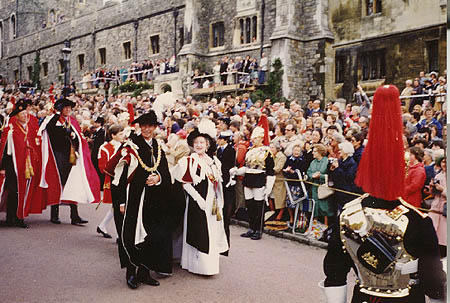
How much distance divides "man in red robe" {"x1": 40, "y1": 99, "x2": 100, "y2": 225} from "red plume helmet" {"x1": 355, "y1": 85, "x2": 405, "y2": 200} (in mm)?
4836

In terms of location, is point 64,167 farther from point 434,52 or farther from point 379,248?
point 434,52

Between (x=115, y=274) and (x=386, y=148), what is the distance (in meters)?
3.22

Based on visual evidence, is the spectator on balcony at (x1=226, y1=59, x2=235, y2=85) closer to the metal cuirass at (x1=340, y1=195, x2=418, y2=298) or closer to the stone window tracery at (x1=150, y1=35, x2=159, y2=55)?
the stone window tracery at (x1=150, y1=35, x2=159, y2=55)

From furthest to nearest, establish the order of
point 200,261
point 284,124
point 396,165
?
point 284,124 < point 200,261 < point 396,165

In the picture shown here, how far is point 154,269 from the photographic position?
430 cm

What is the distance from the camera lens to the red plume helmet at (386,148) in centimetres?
193

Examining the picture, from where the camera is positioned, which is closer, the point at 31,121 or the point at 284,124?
the point at 31,121

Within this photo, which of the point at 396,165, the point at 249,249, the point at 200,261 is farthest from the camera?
the point at 249,249

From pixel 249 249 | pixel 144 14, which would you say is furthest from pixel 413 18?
pixel 144 14

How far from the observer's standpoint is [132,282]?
162 inches

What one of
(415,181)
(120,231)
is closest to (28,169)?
(120,231)

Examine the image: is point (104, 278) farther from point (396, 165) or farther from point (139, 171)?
point (396, 165)

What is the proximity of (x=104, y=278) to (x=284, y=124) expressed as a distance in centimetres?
369

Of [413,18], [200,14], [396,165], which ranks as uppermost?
[200,14]
